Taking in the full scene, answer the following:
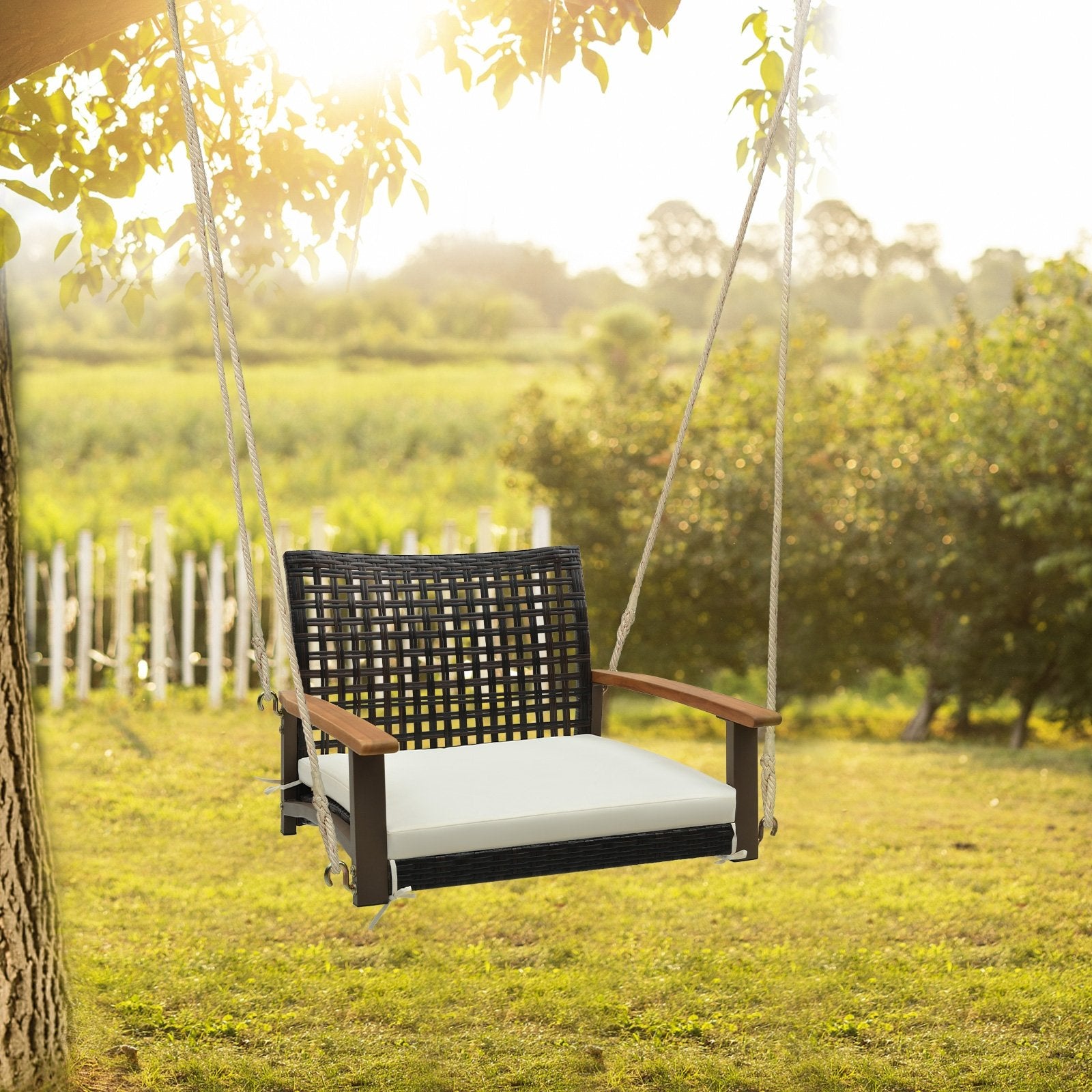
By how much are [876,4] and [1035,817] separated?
9452 mm

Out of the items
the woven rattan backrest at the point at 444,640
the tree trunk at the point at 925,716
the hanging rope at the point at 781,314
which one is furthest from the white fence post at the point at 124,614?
the tree trunk at the point at 925,716

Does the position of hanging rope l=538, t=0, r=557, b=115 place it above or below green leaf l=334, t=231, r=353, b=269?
above

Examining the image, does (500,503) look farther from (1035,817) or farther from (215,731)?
(1035,817)

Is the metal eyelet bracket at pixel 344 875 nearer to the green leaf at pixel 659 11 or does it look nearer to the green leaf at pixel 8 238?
the green leaf at pixel 8 238

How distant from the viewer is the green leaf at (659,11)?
2.79 meters

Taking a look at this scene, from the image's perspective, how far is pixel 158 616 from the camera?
22.4 feet

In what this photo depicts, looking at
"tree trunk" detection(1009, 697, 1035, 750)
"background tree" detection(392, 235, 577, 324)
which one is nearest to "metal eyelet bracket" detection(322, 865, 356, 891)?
"tree trunk" detection(1009, 697, 1035, 750)

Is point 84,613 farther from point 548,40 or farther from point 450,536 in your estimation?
point 548,40

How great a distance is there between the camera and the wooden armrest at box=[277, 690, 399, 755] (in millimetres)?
1900

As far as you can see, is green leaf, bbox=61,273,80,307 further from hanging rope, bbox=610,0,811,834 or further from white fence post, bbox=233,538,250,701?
white fence post, bbox=233,538,250,701

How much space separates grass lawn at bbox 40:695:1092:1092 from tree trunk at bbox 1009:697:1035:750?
293cm

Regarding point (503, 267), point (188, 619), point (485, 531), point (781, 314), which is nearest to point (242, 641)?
point (188, 619)

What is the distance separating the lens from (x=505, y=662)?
290 cm

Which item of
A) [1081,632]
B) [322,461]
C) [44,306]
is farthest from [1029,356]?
[44,306]
